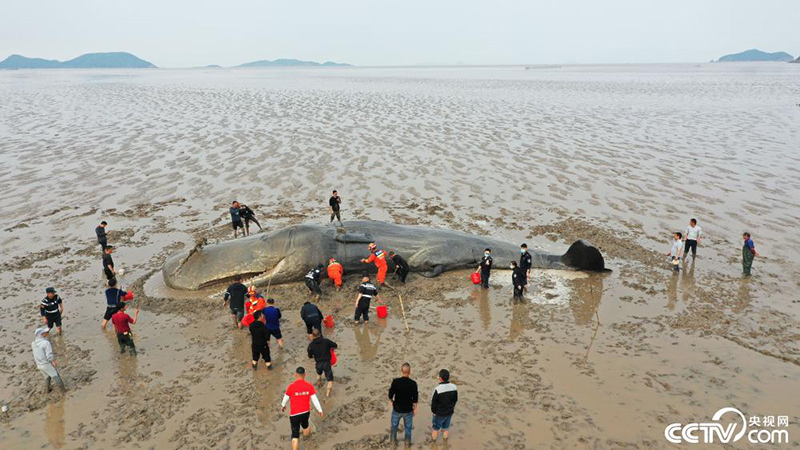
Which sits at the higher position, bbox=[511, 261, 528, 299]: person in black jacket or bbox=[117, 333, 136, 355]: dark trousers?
bbox=[511, 261, 528, 299]: person in black jacket

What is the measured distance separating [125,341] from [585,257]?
1150 centimetres


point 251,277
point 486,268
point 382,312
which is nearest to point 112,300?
point 251,277

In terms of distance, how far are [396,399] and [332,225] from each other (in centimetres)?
780

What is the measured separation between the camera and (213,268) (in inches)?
527

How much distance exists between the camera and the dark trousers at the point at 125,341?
32.9 ft

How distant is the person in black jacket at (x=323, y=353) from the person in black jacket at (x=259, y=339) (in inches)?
43.3

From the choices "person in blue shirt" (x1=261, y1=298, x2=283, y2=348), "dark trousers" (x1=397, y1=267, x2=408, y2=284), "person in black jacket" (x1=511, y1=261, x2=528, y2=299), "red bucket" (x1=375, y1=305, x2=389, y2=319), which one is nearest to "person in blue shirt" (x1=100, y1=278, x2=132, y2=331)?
"person in blue shirt" (x1=261, y1=298, x2=283, y2=348)

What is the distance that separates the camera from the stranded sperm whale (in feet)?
44.0

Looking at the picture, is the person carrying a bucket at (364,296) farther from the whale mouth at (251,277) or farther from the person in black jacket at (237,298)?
the whale mouth at (251,277)

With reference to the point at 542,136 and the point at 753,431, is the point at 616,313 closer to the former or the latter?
the point at 753,431

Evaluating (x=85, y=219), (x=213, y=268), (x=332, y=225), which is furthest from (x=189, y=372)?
(x=85, y=219)

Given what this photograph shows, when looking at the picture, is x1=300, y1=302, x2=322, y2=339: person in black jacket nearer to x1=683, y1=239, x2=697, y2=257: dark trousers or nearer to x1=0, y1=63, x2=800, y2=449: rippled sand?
x1=0, y1=63, x2=800, y2=449: rippled sand

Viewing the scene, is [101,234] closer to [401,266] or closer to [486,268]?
[401,266]

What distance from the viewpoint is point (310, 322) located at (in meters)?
10.3
